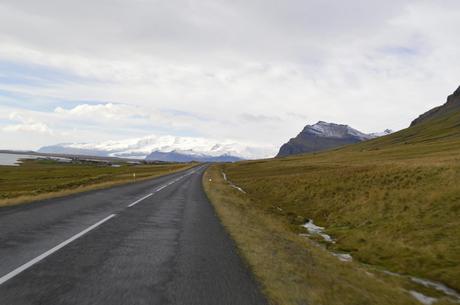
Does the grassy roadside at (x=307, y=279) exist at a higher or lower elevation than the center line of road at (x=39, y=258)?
lower

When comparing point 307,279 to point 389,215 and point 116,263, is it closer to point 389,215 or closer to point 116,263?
point 116,263

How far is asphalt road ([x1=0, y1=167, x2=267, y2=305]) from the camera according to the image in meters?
6.81

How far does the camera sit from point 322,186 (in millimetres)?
36688

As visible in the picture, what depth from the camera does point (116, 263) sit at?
354 inches

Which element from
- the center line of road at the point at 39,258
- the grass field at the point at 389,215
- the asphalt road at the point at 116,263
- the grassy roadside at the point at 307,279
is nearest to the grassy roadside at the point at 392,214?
the grass field at the point at 389,215

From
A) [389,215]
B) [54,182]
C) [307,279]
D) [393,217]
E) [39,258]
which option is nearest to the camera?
[39,258]

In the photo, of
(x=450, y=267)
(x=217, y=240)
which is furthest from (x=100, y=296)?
(x=450, y=267)

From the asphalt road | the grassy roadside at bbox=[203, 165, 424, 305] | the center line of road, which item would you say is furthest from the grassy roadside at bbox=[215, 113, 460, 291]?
the center line of road

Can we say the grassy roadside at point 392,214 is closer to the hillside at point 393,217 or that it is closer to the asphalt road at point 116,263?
the hillside at point 393,217

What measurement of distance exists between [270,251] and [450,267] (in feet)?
20.6

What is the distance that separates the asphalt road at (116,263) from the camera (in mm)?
6809

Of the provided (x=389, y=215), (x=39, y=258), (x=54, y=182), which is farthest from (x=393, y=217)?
(x=54, y=182)

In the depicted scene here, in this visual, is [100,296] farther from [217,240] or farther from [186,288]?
[217,240]

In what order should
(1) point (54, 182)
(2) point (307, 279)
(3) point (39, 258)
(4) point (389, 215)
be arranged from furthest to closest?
(1) point (54, 182) < (4) point (389, 215) < (2) point (307, 279) < (3) point (39, 258)
